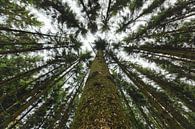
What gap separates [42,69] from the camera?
25.4 ft

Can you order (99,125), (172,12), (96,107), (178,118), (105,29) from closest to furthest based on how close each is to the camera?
(99,125), (96,107), (178,118), (172,12), (105,29)

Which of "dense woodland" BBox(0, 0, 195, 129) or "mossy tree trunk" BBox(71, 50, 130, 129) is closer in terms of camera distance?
"mossy tree trunk" BBox(71, 50, 130, 129)

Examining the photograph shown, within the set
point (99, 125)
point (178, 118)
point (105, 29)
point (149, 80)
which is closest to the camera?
point (99, 125)

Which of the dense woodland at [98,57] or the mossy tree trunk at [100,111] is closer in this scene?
the mossy tree trunk at [100,111]

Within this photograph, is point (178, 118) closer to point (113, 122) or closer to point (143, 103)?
point (143, 103)

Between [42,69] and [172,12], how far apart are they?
4.96 m

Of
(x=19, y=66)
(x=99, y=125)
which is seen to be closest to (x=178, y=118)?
(x=99, y=125)

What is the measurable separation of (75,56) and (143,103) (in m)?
3.19

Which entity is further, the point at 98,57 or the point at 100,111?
the point at 98,57

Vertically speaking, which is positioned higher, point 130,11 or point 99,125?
point 130,11

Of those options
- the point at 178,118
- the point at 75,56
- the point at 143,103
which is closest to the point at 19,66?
the point at 75,56

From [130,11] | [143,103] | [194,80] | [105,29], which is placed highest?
[130,11]

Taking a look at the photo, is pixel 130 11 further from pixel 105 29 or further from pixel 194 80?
pixel 194 80

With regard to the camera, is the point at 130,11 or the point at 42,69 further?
the point at 130,11
